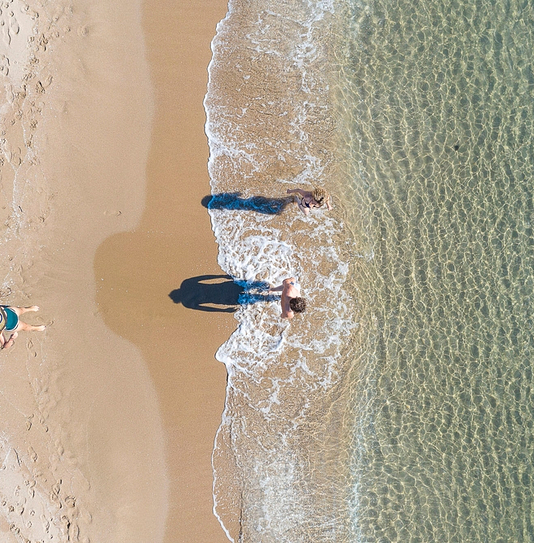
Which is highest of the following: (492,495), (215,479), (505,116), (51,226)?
(505,116)

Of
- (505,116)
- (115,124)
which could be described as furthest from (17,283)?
(505,116)

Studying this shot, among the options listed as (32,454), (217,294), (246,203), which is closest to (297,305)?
(217,294)

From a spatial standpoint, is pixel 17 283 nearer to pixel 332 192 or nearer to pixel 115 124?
pixel 115 124

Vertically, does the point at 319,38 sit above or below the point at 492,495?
above

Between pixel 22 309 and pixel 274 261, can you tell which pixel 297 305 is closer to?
pixel 274 261

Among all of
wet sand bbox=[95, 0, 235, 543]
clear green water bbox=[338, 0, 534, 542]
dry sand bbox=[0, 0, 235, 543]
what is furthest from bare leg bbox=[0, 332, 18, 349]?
clear green water bbox=[338, 0, 534, 542]
